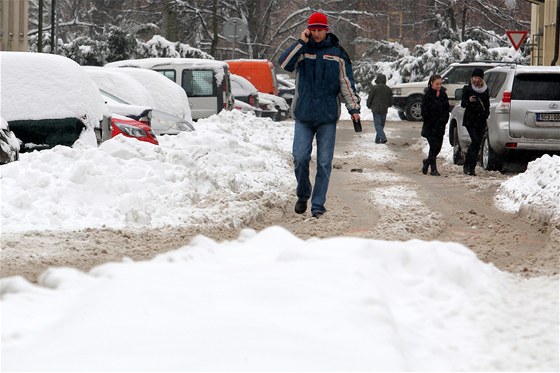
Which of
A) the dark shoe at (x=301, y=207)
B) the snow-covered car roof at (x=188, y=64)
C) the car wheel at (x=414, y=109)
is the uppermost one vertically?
the snow-covered car roof at (x=188, y=64)

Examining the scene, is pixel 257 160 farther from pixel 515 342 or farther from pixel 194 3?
pixel 194 3

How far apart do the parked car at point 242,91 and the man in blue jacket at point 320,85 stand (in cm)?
2144

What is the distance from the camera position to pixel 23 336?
16.7 ft

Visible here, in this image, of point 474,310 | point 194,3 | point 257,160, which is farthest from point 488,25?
point 474,310

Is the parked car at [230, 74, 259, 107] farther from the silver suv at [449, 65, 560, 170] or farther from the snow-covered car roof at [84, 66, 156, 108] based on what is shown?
the silver suv at [449, 65, 560, 170]

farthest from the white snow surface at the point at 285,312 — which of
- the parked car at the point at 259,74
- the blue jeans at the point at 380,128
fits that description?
the parked car at the point at 259,74

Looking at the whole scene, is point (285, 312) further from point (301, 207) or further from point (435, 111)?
point (435, 111)

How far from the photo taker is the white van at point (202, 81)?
86.5ft

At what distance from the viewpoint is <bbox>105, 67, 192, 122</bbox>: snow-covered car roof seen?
72.5 ft

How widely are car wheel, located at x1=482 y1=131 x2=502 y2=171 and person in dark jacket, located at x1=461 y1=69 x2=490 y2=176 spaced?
0.35 m

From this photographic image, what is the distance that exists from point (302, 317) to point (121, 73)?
1588 centimetres

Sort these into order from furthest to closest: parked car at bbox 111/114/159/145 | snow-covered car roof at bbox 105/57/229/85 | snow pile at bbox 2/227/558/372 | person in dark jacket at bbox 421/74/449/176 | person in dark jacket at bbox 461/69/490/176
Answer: snow-covered car roof at bbox 105/57/229/85 → person in dark jacket at bbox 421/74/449/176 → person in dark jacket at bbox 461/69/490/176 → parked car at bbox 111/114/159/145 → snow pile at bbox 2/227/558/372

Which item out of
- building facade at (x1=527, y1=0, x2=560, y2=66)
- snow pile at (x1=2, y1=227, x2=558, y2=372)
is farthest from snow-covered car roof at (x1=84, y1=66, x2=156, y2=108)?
building facade at (x1=527, y1=0, x2=560, y2=66)

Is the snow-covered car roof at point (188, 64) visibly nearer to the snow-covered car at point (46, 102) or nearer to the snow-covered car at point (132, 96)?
the snow-covered car at point (132, 96)
